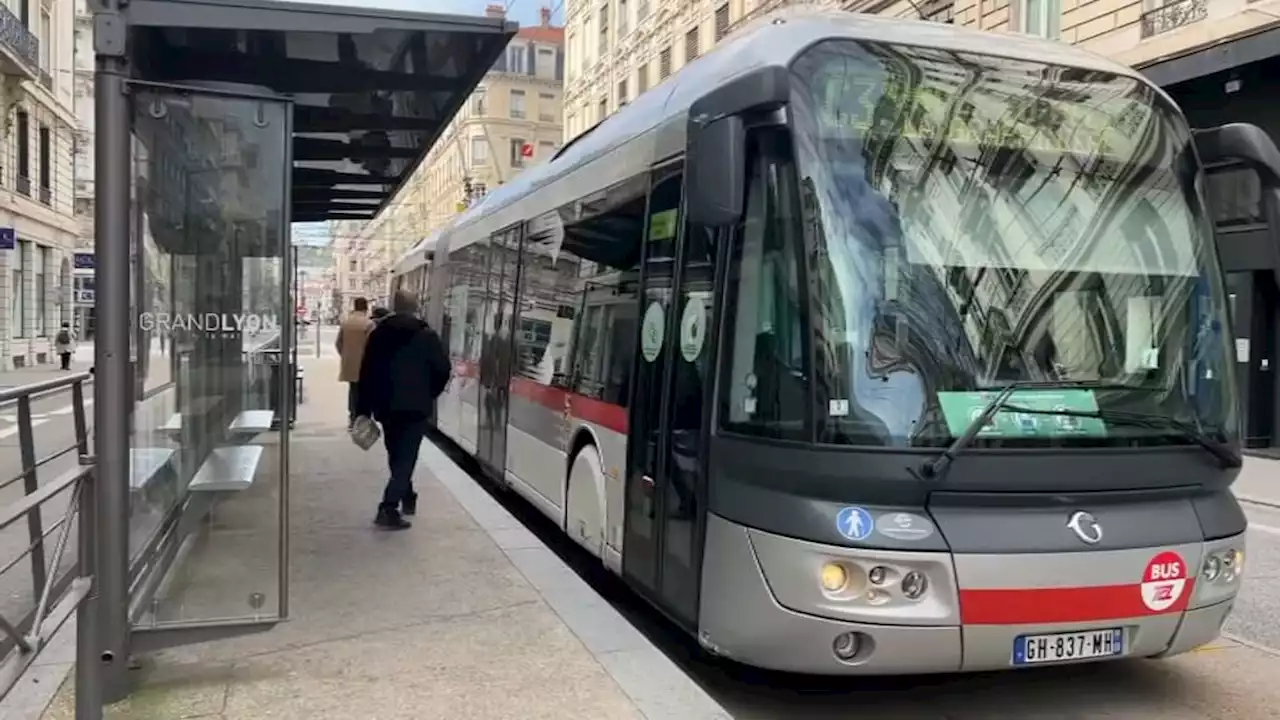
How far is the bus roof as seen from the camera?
493 cm

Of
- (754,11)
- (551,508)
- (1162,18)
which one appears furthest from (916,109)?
(754,11)

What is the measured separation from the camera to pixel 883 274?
449 centimetres

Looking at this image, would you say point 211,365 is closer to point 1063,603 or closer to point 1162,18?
point 1063,603

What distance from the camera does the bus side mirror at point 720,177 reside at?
14.4ft

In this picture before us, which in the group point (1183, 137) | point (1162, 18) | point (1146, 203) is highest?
point (1162, 18)

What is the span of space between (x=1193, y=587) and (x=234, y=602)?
4021 millimetres

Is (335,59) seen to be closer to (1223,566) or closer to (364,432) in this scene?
(364,432)

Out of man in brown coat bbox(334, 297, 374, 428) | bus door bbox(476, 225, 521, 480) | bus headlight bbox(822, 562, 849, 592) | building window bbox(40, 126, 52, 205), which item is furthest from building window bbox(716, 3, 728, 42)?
bus headlight bbox(822, 562, 849, 592)

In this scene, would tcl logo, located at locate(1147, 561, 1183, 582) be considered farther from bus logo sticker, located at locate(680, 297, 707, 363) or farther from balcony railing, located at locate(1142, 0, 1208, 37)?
balcony railing, located at locate(1142, 0, 1208, 37)

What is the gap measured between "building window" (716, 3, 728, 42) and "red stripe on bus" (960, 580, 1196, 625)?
34.0 metres

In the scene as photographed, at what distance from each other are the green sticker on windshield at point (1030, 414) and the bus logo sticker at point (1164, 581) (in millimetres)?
567

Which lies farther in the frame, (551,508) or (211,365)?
(551,508)

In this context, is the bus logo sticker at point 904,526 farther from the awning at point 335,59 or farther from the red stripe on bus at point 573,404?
the awning at point 335,59

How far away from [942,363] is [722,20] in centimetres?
3460
